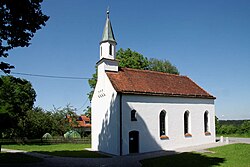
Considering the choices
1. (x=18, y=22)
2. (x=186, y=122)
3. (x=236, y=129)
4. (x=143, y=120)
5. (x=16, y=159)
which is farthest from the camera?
(x=236, y=129)

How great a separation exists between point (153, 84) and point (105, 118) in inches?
252

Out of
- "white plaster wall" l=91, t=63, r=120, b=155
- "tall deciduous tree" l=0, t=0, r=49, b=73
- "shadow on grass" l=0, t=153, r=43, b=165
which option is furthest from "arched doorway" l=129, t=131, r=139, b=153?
"tall deciduous tree" l=0, t=0, r=49, b=73

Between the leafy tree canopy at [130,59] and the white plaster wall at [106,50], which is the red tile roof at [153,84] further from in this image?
the leafy tree canopy at [130,59]

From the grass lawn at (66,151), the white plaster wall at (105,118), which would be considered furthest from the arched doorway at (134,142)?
the grass lawn at (66,151)

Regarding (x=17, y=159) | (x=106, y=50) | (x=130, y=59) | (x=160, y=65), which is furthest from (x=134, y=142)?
(x=160, y=65)

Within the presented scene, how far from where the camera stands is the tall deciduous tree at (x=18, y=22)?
35.7ft

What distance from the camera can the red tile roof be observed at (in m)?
24.0

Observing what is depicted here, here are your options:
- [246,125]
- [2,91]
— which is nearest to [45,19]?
[2,91]

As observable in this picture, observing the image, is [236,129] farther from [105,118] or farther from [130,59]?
[105,118]

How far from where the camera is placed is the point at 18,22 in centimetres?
1121

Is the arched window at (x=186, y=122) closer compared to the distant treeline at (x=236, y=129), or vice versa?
the arched window at (x=186, y=122)

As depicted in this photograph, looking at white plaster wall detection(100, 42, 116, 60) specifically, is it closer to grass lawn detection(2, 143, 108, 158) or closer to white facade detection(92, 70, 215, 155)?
white facade detection(92, 70, 215, 155)

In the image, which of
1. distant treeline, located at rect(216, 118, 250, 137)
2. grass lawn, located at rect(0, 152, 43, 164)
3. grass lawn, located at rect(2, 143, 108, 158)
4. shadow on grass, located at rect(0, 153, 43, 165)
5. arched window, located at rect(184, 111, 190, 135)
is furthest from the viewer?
distant treeline, located at rect(216, 118, 250, 137)

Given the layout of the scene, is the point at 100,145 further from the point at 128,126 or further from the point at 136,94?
the point at 136,94
